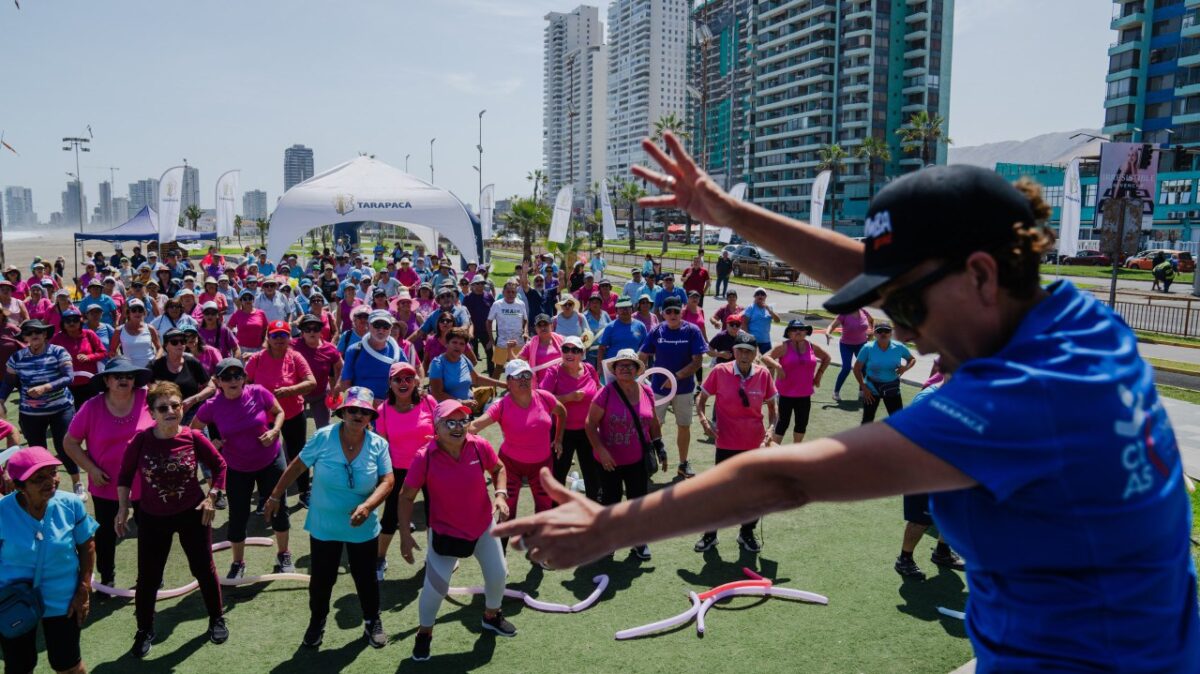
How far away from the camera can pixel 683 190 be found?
219cm

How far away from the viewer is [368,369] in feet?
29.1

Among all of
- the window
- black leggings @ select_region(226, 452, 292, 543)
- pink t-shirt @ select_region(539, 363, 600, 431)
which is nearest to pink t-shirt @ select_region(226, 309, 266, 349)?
black leggings @ select_region(226, 452, 292, 543)

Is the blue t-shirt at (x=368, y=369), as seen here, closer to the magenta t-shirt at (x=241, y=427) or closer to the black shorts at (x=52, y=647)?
the magenta t-shirt at (x=241, y=427)

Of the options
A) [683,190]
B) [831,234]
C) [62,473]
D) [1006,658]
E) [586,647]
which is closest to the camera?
[1006,658]

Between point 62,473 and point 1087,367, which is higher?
point 1087,367

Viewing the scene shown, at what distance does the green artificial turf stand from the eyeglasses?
189 inches

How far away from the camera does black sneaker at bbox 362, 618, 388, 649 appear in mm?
5957

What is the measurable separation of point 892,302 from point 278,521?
22.3 feet

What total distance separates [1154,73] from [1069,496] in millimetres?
93804

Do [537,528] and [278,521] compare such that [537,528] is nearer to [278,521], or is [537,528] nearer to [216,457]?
[216,457]

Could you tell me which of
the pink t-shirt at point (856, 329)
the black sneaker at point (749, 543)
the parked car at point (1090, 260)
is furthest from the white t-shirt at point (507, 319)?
the parked car at point (1090, 260)

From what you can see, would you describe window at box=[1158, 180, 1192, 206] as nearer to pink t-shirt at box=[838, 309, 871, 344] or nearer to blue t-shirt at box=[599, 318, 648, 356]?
pink t-shirt at box=[838, 309, 871, 344]

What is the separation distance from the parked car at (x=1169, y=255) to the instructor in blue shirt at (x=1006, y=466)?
54471mm

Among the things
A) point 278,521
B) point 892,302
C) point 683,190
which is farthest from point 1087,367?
point 278,521
